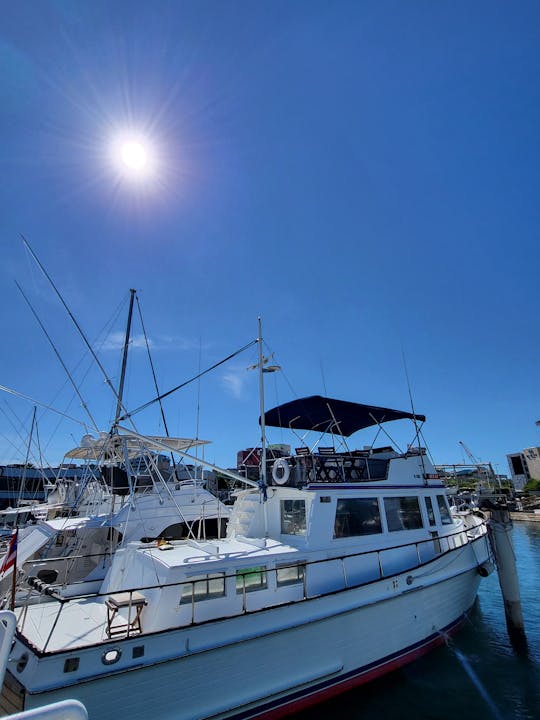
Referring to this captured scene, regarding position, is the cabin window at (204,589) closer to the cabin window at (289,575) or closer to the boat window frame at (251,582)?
the boat window frame at (251,582)

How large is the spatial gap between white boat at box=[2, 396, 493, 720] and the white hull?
0.02 m

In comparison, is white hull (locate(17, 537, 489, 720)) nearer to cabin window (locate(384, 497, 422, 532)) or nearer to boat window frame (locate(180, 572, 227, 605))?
boat window frame (locate(180, 572, 227, 605))

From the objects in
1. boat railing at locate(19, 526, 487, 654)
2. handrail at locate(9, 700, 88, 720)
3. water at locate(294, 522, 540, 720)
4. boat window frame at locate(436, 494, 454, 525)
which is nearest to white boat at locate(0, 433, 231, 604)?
boat railing at locate(19, 526, 487, 654)

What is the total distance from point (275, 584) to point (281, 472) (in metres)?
2.65

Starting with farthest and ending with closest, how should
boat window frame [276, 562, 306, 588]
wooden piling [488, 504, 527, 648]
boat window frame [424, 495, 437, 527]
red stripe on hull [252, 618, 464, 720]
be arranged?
1. boat window frame [424, 495, 437, 527]
2. wooden piling [488, 504, 527, 648]
3. boat window frame [276, 562, 306, 588]
4. red stripe on hull [252, 618, 464, 720]

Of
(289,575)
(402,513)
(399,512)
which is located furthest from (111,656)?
(402,513)

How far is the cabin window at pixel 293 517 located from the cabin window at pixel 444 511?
5.19 meters

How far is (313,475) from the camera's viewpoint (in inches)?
363

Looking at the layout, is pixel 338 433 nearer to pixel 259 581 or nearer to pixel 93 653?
pixel 259 581

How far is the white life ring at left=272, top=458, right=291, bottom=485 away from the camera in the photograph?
9391mm

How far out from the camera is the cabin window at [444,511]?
37.9 feet

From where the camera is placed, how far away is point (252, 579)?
7.48 metres

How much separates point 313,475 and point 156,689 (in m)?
5.03

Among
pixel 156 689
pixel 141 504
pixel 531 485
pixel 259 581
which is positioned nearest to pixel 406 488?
pixel 259 581
